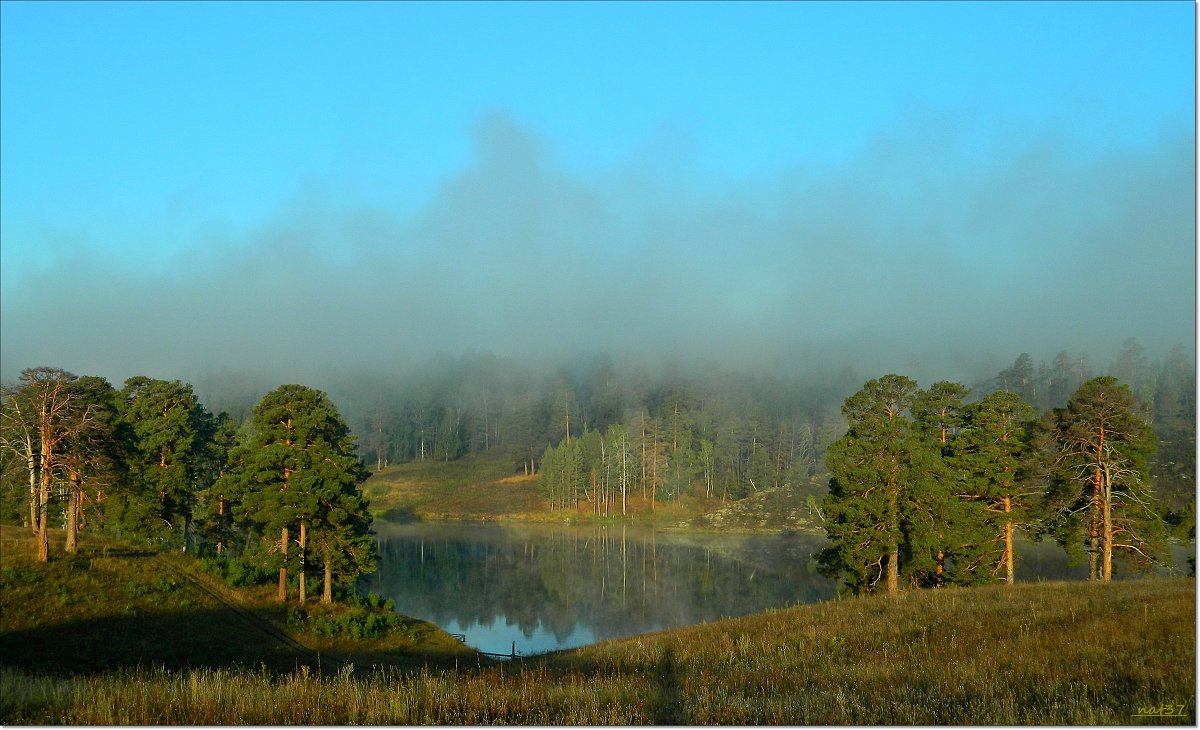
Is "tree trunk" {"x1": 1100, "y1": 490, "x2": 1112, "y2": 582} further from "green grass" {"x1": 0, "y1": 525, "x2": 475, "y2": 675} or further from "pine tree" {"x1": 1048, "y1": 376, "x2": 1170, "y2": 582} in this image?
Answer: "green grass" {"x1": 0, "y1": 525, "x2": 475, "y2": 675}

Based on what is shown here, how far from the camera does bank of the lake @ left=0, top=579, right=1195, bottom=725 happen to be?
28.6 feet

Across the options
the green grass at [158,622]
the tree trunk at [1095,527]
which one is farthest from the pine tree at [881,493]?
the green grass at [158,622]

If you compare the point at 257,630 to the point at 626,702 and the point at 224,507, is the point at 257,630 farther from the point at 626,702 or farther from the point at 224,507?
the point at 626,702

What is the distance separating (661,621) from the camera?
185 feet

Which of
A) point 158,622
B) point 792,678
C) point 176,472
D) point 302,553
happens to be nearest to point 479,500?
point 176,472

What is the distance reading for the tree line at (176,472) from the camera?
41.4m

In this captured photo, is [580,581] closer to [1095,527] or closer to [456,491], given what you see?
[1095,527]

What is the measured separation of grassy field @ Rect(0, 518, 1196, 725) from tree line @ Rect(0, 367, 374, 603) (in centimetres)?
1272

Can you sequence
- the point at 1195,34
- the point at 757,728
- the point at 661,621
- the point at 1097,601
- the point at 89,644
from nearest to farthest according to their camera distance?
the point at 757,728, the point at 1195,34, the point at 1097,601, the point at 89,644, the point at 661,621

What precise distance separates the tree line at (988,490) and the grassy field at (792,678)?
8215mm

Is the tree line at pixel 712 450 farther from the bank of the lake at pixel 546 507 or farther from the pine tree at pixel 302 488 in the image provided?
the pine tree at pixel 302 488

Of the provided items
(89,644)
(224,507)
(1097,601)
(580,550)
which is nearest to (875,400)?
(1097,601)

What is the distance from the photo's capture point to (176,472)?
54.8 m

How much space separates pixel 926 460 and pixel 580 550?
6429cm
